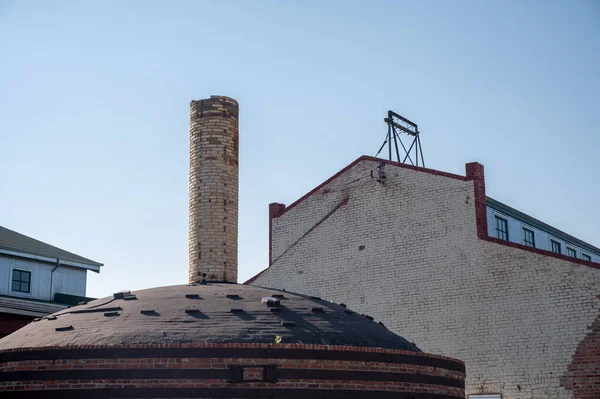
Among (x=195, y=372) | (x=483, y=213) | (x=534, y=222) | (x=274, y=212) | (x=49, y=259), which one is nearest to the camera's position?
Answer: (x=195, y=372)

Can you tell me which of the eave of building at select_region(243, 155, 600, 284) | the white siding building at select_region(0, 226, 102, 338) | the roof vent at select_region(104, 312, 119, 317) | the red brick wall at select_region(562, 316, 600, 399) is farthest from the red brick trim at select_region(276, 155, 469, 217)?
the roof vent at select_region(104, 312, 119, 317)

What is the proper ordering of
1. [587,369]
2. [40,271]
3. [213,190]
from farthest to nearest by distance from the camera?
[40,271], [587,369], [213,190]

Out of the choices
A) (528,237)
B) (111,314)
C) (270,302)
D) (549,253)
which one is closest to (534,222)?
(528,237)

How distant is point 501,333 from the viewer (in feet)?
71.5

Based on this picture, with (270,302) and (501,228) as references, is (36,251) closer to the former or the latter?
(501,228)

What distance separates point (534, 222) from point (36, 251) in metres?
19.5

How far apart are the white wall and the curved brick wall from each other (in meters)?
21.6

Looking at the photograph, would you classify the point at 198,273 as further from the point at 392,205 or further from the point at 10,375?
the point at 392,205

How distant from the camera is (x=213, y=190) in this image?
15.8m

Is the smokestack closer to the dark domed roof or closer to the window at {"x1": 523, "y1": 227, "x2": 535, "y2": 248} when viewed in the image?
the dark domed roof

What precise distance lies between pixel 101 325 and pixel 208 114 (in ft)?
17.8

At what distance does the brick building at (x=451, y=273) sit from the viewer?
67.8ft

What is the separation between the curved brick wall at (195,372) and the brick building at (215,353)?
0.04ft

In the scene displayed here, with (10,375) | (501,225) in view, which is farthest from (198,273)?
(501,225)
